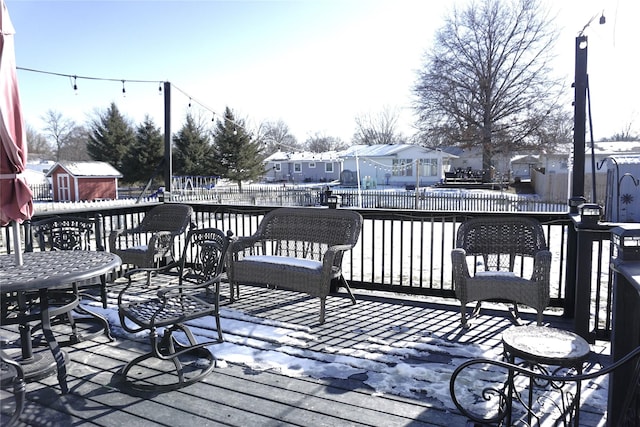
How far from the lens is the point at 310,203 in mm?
20016

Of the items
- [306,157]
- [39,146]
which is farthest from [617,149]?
[39,146]

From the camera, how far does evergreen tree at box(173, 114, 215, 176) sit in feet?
98.9

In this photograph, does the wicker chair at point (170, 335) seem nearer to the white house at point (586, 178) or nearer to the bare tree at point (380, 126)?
the white house at point (586, 178)

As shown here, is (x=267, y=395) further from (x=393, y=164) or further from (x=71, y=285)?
(x=393, y=164)

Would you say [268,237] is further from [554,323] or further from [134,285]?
[554,323]

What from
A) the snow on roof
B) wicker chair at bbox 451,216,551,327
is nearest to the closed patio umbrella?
wicker chair at bbox 451,216,551,327

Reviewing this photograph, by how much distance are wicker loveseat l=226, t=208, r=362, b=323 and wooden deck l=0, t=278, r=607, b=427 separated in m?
0.40

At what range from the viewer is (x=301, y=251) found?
4.45m

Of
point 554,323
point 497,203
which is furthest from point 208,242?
point 497,203

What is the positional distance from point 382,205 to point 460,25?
652 inches

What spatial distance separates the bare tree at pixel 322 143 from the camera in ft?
173

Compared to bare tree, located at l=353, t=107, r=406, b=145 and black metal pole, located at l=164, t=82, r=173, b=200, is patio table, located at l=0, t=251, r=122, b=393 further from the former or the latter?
bare tree, located at l=353, t=107, r=406, b=145

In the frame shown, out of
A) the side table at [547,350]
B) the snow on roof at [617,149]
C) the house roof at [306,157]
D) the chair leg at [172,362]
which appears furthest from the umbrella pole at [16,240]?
the house roof at [306,157]

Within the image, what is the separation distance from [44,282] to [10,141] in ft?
2.54
